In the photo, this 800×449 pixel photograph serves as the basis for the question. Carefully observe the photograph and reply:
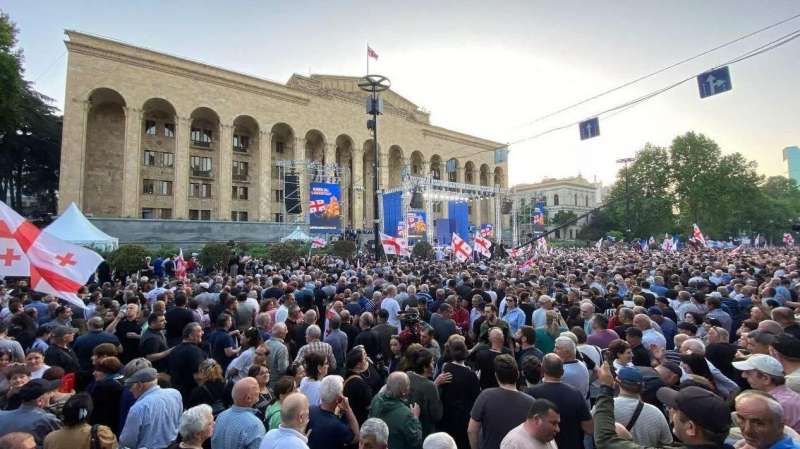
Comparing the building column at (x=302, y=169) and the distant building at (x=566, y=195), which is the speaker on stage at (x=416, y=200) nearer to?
the building column at (x=302, y=169)

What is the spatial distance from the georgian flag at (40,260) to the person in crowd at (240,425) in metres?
4.25

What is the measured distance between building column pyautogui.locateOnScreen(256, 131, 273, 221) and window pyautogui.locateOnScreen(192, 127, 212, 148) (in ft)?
15.3

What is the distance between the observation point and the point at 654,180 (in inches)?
2067

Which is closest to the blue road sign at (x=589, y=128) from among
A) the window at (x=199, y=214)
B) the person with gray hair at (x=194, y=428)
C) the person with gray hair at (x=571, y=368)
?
the person with gray hair at (x=571, y=368)

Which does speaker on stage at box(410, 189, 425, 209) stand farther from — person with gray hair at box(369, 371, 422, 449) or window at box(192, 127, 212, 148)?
person with gray hair at box(369, 371, 422, 449)

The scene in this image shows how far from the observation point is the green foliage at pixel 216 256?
66.2 ft

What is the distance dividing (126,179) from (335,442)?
3295cm

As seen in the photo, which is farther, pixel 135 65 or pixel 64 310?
pixel 135 65

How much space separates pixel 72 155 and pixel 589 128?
31.6 m

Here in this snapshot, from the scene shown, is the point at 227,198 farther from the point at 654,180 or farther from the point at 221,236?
the point at 654,180

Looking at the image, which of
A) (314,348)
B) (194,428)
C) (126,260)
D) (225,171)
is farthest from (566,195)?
(194,428)

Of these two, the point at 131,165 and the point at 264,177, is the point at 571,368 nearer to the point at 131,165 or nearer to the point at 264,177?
the point at 131,165

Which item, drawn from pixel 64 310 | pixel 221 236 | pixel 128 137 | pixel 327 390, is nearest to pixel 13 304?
pixel 64 310

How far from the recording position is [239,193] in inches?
1512
